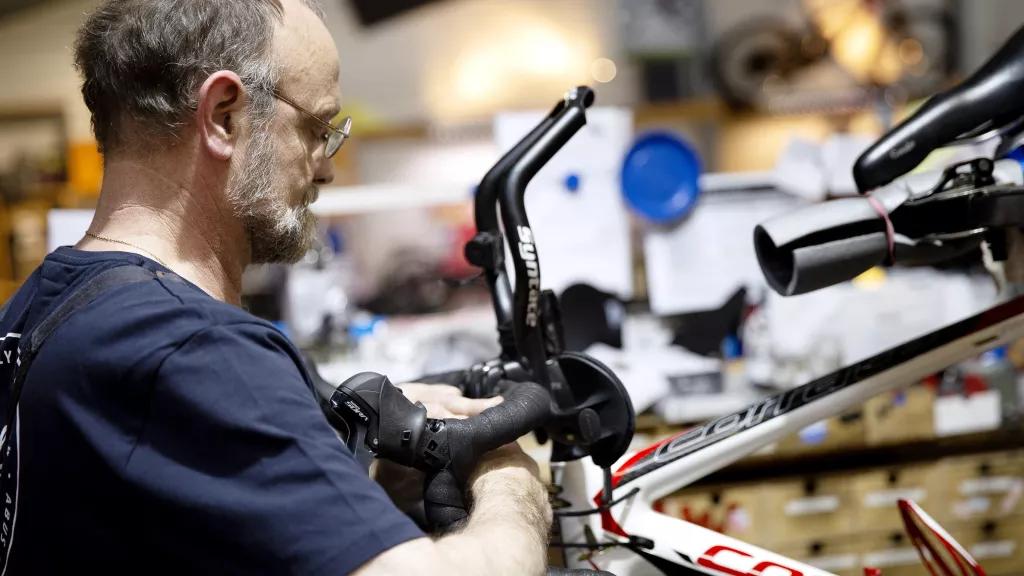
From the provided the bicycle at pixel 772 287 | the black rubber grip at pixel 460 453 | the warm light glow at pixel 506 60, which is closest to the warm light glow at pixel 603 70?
the warm light glow at pixel 506 60

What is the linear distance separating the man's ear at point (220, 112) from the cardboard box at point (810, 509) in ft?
4.64

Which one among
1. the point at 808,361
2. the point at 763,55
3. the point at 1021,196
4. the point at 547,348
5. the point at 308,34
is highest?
the point at 763,55

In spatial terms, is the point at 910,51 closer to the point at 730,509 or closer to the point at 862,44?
the point at 862,44

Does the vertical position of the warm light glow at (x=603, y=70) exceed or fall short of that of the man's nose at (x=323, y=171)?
it exceeds it

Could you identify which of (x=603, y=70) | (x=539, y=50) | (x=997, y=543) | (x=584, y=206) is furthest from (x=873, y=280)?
(x=539, y=50)

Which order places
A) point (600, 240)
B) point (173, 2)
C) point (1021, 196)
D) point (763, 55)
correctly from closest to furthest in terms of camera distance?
point (173, 2) < point (1021, 196) < point (600, 240) < point (763, 55)

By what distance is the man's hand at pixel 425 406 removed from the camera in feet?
3.43

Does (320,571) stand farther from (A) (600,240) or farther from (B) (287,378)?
(A) (600,240)

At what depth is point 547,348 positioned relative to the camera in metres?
1.14

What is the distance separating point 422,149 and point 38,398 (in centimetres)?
435

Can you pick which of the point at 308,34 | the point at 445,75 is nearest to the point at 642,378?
the point at 308,34

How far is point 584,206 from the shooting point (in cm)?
218

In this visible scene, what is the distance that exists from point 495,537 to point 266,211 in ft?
1.54

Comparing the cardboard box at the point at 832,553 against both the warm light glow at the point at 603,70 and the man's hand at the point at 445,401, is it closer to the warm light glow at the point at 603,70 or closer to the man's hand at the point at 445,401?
the man's hand at the point at 445,401
